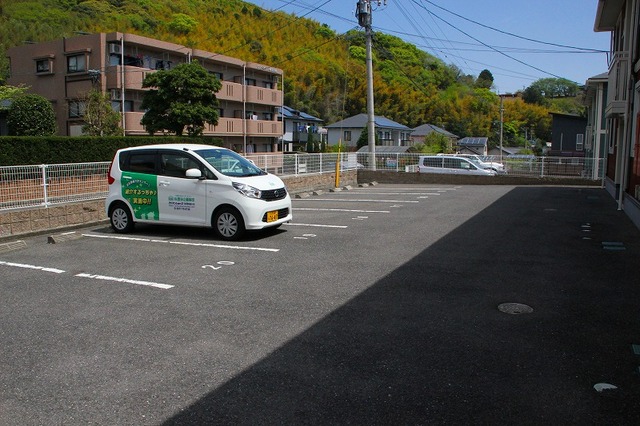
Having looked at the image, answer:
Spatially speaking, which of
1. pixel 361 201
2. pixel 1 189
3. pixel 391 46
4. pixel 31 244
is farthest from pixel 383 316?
pixel 391 46

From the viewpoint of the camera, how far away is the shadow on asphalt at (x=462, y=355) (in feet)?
10.2

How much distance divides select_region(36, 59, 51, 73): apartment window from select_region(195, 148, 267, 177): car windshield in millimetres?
25154

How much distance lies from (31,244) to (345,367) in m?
7.06

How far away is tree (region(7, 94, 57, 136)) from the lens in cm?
2189

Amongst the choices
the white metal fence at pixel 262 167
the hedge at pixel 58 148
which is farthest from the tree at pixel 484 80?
the hedge at pixel 58 148

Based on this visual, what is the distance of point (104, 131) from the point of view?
2286cm

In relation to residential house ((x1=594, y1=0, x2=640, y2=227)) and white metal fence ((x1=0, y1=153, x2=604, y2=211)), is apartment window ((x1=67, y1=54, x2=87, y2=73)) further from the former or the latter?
residential house ((x1=594, y1=0, x2=640, y2=227))

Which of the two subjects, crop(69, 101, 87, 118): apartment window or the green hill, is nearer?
crop(69, 101, 87, 118): apartment window

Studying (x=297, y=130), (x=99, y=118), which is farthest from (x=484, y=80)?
(x=99, y=118)

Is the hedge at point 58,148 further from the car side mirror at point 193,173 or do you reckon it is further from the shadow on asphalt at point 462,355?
the shadow on asphalt at point 462,355

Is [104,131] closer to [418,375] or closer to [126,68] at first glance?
[126,68]

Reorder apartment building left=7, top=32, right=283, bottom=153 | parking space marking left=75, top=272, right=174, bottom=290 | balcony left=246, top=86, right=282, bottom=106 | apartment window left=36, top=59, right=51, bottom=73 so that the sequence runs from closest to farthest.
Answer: parking space marking left=75, top=272, right=174, bottom=290, apartment building left=7, top=32, right=283, bottom=153, apartment window left=36, top=59, right=51, bottom=73, balcony left=246, top=86, right=282, bottom=106

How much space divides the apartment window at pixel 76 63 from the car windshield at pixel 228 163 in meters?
22.8

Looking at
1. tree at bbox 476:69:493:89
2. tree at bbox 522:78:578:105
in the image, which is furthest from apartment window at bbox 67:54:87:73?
tree at bbox 522:78:578:105
